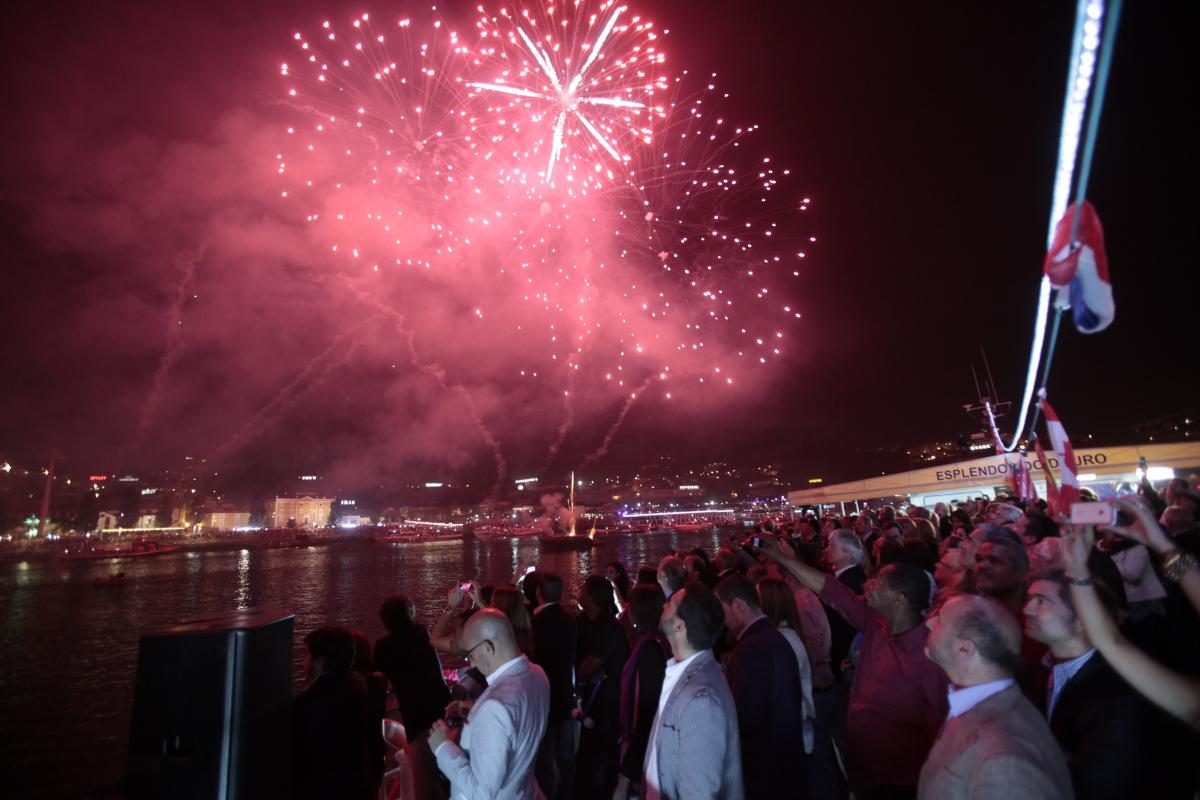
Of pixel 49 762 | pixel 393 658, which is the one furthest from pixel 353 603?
pixel 393 658

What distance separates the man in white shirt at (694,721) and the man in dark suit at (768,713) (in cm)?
47

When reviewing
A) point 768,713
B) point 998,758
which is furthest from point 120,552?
point 998,758

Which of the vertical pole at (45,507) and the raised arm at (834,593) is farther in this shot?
the vertical pole at (45,507)

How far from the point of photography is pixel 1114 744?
2.36 m

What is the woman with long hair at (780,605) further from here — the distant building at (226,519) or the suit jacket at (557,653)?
the distant building at (226,519)

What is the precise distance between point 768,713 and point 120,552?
428ft

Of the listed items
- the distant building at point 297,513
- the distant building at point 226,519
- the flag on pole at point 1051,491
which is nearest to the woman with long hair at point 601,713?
the flag on pole at point 1051,491

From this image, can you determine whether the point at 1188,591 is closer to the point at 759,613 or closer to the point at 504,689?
the point at 759,613

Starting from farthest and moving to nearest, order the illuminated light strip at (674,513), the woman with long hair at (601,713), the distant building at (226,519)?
the illuminated light strip at (674,513) → the distant building at (226,519) → the woman with long hair at (601,713)

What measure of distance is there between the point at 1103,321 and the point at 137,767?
18.5ft

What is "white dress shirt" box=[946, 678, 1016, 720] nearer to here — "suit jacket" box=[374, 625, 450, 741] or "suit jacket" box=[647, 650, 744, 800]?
"suit jacket" box=[647, 650, 744, 800]

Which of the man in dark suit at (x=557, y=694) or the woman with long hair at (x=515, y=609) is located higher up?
the woman with long hair at (x=515, y=609)

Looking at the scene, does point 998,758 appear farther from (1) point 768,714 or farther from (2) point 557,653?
(2) point 557,653

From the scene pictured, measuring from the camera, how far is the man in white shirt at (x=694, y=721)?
2705mm
